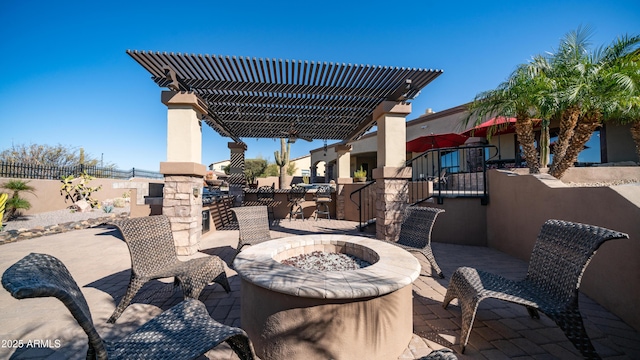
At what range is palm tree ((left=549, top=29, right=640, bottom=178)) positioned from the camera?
15.1ft

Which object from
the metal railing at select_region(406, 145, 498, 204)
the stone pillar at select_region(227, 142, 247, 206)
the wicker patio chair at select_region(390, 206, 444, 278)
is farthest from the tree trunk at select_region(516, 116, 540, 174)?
the stone pillar at select_region(227, 142, 247, 206)

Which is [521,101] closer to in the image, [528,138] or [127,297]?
[528,138]

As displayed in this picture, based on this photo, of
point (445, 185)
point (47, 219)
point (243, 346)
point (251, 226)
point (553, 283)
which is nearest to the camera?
point (243, 346)

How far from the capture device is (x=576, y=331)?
1834 millimetres

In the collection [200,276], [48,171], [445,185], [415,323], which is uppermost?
[48,171]

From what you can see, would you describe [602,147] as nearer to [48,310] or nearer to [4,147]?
[48,310]

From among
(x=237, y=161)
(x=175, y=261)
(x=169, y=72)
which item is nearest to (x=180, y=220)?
(x=175, y=261)

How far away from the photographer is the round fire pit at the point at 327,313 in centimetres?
176

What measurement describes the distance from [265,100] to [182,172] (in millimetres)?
2795

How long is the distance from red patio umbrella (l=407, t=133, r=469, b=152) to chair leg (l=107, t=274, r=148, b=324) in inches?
383

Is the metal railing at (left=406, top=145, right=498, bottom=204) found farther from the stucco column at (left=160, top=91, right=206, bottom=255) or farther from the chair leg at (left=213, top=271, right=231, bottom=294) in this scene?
the stucco column at (left=160, top=91, right=206, bottom=255)

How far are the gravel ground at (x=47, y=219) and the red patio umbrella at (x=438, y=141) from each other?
13.8 meters

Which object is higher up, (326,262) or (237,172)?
(237,172)

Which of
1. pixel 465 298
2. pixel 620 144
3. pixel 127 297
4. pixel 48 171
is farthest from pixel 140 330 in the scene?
pixel 48 171
